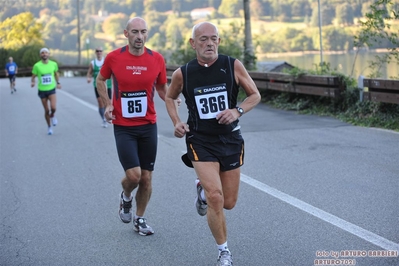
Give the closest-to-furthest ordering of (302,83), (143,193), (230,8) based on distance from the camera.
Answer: (143,193)
(302,83)
(230,8)

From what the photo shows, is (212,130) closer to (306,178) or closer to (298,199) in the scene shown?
(298,199)

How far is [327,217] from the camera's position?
6.63 m

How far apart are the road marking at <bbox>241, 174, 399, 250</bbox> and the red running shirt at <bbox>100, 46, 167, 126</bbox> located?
193 cm

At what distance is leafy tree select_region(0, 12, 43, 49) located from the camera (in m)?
82.6

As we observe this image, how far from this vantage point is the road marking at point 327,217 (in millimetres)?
5654

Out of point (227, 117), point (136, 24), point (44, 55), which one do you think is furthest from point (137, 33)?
point (44, 55)

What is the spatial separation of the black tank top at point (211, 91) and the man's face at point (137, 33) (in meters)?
1.07

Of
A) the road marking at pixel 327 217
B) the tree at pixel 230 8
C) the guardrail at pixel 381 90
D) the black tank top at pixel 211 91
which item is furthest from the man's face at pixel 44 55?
the tree at pixel 230 8

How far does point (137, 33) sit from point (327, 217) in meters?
2.61

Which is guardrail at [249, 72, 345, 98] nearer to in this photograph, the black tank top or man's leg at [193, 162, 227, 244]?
the black tank top

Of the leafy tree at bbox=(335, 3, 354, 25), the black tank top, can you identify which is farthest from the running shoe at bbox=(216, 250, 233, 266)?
the leafy tree at bbox=(335, 3, 354, 25)

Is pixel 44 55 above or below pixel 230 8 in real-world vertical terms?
below

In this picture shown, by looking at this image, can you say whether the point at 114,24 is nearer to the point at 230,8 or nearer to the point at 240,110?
the point at 230,8

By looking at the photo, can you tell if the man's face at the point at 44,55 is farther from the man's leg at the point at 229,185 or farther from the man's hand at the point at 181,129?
the man's leg at the point at 229,185
